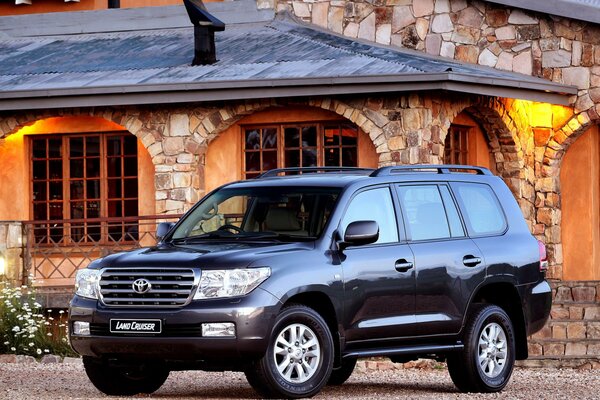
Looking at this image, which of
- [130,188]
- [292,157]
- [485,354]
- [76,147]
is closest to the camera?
[485,354]

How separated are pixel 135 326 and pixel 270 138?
1132 centimetres

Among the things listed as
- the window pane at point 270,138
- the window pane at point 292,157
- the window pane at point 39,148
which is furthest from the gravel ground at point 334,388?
the window pane at point 39,148

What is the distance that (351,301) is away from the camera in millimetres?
10836

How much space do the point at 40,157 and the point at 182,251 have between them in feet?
40.2

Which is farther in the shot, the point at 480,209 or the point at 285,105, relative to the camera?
the point at 285,105

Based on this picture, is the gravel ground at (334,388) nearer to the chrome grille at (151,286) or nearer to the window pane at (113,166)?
the chrome grille at (151,286)

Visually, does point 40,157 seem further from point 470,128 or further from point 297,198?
point 297,198

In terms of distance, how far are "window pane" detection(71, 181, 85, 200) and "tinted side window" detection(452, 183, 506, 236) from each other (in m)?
10.9

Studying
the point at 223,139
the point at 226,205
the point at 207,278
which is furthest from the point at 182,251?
the point at 223,139

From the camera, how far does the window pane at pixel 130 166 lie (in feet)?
72.8

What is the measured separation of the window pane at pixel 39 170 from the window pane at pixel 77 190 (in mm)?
514

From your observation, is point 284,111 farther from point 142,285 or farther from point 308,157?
point 142,285

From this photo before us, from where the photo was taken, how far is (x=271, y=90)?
65.8ft

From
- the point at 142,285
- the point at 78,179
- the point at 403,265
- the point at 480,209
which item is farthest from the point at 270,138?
the point at 142,285
